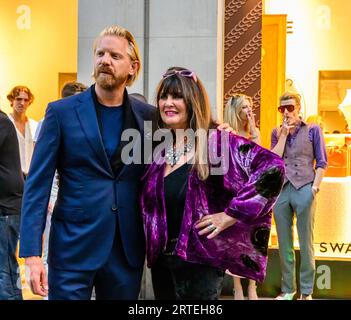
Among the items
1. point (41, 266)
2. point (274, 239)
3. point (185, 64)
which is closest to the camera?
point (41, 266)

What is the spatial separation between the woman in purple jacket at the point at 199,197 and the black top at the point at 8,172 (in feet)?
7.05

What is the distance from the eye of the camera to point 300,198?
638 centimetres

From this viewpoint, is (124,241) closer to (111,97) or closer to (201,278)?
(201,278)

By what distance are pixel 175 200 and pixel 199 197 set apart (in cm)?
11

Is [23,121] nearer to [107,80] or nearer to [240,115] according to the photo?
[240,115]

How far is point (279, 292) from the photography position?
6.55 metres

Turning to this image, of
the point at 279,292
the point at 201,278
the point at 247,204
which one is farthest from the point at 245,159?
the point at 279,292

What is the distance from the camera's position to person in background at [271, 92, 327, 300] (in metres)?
6.36

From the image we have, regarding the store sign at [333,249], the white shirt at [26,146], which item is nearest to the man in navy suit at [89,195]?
the white shirt at [26,146]

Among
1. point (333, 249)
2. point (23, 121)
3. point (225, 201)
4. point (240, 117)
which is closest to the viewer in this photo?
point (225, 201)

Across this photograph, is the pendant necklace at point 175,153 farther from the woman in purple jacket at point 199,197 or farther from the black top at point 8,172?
the black top at point 8,172

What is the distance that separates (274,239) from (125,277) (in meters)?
3.99

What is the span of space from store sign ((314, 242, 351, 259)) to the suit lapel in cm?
411

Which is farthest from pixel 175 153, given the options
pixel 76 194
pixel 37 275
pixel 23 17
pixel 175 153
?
pixel 23 17
